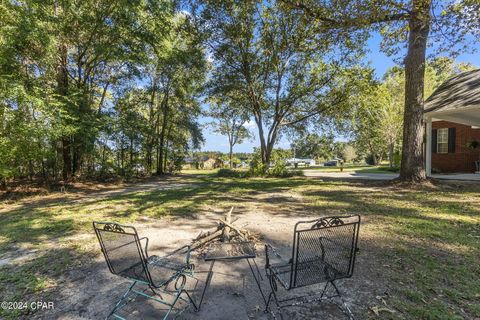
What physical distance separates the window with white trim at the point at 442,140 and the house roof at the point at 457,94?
2386mm

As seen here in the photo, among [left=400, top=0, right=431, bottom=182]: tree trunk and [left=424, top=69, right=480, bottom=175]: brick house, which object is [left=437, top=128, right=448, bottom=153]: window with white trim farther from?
[left=400, top=0, right=431, bottom=182]: tree trunk

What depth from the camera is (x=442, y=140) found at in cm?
1305

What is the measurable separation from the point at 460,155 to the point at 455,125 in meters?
1.58

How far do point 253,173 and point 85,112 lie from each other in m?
9.18

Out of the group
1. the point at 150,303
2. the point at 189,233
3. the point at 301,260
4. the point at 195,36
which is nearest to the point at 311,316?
the point at 301,260

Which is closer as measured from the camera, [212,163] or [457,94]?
[457,94]

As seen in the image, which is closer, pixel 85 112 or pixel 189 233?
pixel 189 233

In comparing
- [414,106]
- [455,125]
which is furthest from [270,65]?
[455,125]

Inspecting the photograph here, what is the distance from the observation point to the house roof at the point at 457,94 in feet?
28.9

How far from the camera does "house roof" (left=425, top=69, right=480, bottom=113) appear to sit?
8.81 m

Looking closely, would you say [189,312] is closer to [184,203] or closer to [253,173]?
[184,203]

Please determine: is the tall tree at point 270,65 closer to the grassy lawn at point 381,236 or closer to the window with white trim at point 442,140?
the window with white trim at point 442,140

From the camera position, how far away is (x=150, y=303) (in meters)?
2.34

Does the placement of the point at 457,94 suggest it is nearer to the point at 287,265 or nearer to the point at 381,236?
the point at 381,236
